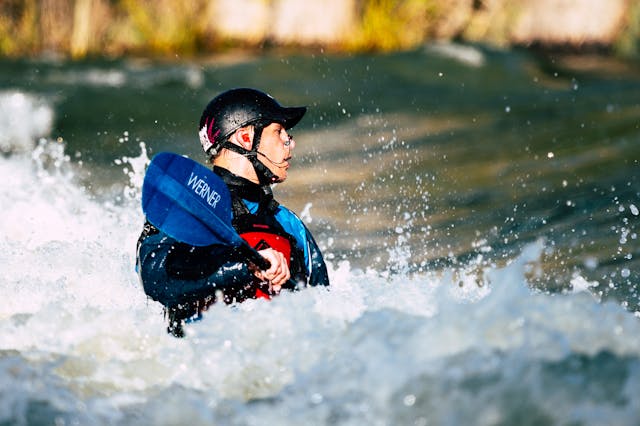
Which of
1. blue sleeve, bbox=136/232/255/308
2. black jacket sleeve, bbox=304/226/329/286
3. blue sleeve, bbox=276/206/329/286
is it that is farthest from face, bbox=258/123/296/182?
blue sleeve, bbox=136/232/255/308

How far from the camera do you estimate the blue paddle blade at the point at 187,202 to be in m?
3.62

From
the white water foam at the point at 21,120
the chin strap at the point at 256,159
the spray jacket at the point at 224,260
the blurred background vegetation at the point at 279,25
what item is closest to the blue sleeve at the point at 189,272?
the spray jacket at the point at 224,260

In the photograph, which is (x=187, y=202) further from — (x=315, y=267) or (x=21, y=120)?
(x=21, y=120)

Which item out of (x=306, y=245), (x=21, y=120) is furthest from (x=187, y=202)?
(x=21, y=120)

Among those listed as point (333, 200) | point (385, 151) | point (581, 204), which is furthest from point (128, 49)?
point (581, 204)

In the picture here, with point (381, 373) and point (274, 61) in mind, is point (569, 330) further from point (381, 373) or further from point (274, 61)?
point (274, 61)

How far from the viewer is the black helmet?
388 centimetres

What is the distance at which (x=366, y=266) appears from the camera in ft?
19.3

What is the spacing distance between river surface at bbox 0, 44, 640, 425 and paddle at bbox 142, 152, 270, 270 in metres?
0.25

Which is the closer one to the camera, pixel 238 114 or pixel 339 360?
A: pixel 339 360

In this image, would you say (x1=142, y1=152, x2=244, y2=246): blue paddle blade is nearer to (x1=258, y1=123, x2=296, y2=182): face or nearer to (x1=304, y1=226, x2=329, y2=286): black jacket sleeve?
(x1=258, y1=123, x2=296, y2=182): face

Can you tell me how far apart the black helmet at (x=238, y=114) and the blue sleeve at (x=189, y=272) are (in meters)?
0.51

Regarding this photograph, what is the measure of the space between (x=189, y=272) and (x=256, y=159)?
554 millimetres

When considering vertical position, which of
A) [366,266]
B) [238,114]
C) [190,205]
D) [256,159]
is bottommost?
[366,266]
